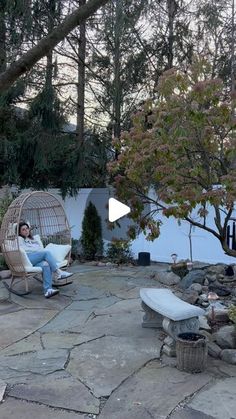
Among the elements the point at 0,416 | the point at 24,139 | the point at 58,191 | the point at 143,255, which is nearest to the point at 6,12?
the point at 24,139

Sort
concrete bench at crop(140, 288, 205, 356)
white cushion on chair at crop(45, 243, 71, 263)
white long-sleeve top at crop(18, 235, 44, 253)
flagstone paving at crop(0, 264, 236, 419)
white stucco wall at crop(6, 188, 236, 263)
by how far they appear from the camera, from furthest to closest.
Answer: white stucco wall at crop(6, 188, 236, 263)
white cushion on chair at crop(45, 243, 71, 263)
white long-sleeve top at crop(18, 235, 44, 253)
concrete bench at crop(140, 288, 205, 356)
flagstone paving at crop(0, 264, 236, 419)

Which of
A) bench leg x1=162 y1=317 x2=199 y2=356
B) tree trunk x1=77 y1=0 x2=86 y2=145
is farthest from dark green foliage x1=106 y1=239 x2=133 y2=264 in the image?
bench leg x1=162 y1=317 x2=199 y2=356

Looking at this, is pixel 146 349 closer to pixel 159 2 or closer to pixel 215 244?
pixel 215 244

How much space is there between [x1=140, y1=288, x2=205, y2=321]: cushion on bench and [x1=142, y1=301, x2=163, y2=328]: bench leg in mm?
193

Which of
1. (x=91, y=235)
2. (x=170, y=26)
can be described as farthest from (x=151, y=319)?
(x=170, y=26)

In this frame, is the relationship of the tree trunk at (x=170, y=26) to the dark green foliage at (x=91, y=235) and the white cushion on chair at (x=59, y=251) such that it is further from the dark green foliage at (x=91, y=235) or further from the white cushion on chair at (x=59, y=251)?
the white cushion on chair at (x=59, y=251)

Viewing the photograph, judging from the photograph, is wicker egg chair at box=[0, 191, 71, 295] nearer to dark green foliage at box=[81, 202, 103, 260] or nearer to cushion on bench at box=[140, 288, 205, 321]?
dark green foliage at box=[81, 202, 103, 260]

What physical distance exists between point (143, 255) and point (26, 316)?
4.08 m

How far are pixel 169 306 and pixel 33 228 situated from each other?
466cm

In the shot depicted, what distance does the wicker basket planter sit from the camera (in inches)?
143

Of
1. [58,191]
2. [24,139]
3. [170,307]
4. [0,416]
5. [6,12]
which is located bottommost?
[0,416]

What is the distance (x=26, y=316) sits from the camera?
5.34m

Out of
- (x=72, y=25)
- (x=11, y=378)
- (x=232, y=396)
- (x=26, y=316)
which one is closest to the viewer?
(x=72, y=25)

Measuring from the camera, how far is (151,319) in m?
4.81
